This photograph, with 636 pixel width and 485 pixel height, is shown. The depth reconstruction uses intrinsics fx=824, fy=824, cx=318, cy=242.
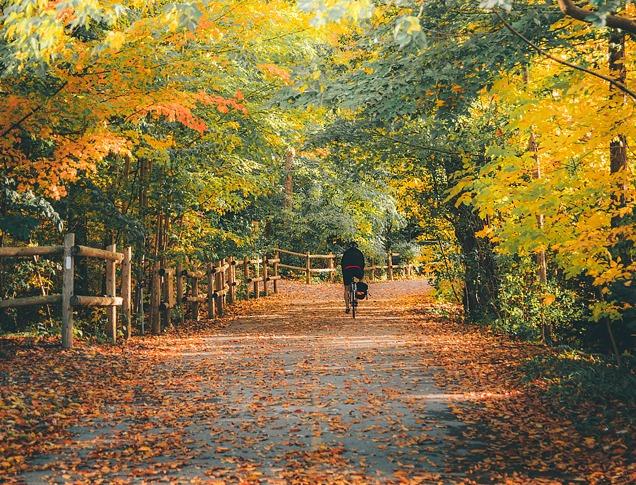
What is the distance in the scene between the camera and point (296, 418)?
7.92 metres

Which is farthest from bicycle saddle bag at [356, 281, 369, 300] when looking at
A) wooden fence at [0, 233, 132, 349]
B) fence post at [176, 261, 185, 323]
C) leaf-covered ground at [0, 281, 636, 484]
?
wooden fence at [0, 233, 132, 349]

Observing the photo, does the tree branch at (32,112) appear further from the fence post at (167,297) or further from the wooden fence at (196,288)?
the fence post at (167,297)

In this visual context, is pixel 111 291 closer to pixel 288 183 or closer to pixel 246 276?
pixel 246 276

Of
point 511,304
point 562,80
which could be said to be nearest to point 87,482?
point 562,80

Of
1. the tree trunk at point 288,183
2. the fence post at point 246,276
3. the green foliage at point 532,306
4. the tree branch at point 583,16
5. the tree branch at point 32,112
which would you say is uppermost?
the tree trunk at point 288,183

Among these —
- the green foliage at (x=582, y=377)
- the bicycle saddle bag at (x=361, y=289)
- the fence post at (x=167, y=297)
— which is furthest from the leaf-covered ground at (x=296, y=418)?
the bicycle saddle bag at (x=361, y=289)

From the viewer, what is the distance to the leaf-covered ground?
20.0 feet

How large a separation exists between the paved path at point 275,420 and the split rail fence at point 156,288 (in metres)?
1.38

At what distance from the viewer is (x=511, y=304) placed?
618 inches

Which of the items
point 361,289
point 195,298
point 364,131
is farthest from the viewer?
point 361,289

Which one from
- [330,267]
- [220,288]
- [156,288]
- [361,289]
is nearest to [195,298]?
[220,288]

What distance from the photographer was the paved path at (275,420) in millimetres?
6078

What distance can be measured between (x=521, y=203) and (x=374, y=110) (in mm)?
2214

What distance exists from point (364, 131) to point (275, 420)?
952 cm
